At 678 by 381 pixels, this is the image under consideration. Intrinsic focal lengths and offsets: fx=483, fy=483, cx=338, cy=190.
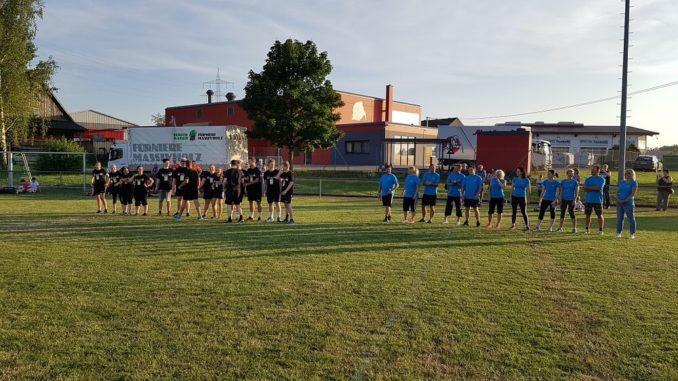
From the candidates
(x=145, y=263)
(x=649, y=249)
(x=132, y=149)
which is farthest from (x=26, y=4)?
(x=649, y=249)

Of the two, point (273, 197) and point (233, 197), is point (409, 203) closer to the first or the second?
point (273, 197)

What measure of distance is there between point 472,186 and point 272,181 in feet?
18.4

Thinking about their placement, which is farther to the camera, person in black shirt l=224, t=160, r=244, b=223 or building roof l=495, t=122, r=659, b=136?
building roof l=495, t=122, r=659, b=136

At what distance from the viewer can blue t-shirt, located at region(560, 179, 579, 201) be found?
42.1 ft

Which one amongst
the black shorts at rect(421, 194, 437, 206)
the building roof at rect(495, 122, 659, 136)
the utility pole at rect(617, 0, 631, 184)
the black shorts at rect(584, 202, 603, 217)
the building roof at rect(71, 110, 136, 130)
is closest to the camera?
the black shorts at rect(584, 202, 603, 217)

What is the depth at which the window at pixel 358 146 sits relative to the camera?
43.3 meters

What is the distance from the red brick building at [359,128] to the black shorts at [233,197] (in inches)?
906

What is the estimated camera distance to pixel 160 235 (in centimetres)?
1091

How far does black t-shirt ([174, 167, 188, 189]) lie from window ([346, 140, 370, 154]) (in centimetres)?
2956

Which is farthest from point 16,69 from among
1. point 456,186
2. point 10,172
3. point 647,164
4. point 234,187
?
point 647,164

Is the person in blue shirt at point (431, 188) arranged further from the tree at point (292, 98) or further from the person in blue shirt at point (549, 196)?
the tree at point (292, 98)

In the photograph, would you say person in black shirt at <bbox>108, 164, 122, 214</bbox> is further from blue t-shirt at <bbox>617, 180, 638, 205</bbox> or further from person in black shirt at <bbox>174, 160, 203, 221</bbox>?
blue t-shirt at <bbox>617, 180, 638, 205</bbox>

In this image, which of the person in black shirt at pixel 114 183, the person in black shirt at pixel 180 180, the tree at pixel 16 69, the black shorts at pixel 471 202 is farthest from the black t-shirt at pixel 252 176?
the tree at pixel 16 69

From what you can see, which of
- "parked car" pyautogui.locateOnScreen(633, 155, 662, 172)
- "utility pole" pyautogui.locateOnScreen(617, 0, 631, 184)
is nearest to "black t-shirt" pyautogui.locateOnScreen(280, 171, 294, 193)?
"utility pole" pyautogui.locateOnScreen(617, 0, 631, 184)
